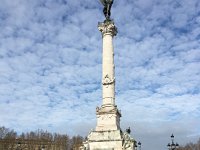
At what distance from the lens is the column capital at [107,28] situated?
3556cm

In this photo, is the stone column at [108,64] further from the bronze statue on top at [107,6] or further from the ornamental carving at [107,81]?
the bronze statue on top at [107,6]

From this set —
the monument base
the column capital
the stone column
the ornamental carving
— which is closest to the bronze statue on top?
the column capital

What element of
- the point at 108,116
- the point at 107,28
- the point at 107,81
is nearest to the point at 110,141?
the point at 108,116

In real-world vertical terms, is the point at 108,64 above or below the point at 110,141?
above

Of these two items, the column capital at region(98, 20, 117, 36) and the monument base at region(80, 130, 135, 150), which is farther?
the column capital at region(98, 20, 117, 36)

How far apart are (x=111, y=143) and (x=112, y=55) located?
30.2ft

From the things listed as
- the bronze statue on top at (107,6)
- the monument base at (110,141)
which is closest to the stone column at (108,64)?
the bronze statue on top at (107,6)

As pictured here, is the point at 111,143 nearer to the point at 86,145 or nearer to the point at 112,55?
the point at 86,145

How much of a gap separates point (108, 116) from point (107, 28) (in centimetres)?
943

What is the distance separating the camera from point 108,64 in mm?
34531

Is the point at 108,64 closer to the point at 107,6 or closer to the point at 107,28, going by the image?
the point at 107,28

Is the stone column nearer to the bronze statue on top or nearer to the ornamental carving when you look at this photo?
the ornamental carving

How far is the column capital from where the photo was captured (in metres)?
35.6

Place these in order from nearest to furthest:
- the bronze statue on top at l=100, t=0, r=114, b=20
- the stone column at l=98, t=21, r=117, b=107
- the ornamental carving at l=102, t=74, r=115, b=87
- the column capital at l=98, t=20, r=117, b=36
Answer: the stone column at l=98, t=21, r=117, b=107 < the ornamental carving at l=102, t=74, r=115, b=87 < the column capital at l=98, t=20, r=117, b=36 < the bronze statue on top at l=100, t=0, r=114, b=20
